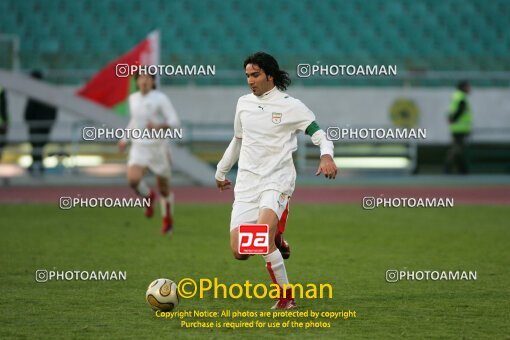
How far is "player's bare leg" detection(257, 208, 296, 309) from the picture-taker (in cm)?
787

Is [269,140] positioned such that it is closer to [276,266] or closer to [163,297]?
[276,266]

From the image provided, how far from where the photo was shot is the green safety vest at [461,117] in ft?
75.9

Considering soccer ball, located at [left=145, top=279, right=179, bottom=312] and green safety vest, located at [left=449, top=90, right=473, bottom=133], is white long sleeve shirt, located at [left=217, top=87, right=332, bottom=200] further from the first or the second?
green safety vest, located at [left=449, top=90, right=473, bottom=133]

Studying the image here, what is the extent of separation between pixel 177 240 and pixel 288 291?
549 cm

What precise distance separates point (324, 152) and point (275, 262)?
0.91 metres

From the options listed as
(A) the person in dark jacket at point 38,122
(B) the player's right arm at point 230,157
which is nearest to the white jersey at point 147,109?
(B) the player's right arm at point 230,157

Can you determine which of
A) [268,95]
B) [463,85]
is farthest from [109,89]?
[268,95]

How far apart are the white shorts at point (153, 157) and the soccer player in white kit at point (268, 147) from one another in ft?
19.1

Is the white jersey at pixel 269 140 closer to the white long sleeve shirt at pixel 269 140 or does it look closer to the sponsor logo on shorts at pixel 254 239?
the white long sleeve shirt at pixel 269 140

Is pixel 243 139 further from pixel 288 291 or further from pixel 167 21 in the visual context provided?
pixel 167 21

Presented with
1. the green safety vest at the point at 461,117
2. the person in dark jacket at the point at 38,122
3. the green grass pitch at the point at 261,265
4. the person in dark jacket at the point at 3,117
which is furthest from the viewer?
the green safety vest at the point at 461,117

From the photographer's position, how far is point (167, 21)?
26047mm

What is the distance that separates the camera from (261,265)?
10.9m

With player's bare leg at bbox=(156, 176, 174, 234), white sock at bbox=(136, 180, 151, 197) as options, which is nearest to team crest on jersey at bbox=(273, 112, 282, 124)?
player's bare leg at bbox=(156, 176, 174, 234)
